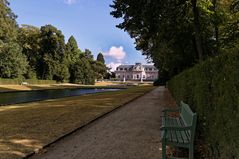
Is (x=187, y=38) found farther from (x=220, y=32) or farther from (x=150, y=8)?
(x=150, y=8)

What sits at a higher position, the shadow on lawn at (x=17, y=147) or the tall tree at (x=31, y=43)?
the tall tree at (x=31, y=43)

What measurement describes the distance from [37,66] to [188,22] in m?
68.6

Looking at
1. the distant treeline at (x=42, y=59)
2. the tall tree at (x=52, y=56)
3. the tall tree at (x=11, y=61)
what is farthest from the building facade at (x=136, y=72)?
the tall tree at (x=11, y=61)

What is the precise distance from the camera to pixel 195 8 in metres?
15.2

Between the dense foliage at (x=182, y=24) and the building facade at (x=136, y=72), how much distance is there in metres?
129

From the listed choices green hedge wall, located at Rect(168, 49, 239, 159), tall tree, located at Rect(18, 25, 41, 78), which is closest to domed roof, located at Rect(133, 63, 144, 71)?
tall tree, located at Rect(18, 25, 41, 78)

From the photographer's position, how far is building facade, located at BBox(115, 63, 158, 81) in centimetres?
15600

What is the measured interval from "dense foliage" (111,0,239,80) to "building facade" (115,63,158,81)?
424 ft

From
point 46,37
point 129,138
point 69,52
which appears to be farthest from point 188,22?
point 69,52

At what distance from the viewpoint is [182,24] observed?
19203mm

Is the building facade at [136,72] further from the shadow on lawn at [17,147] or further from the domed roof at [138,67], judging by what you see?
the shadow on lawn at [17,147]

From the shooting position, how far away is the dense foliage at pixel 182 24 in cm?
1446

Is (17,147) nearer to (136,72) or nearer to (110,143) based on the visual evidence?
(110,143)

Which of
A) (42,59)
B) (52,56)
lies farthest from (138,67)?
(42,59)
